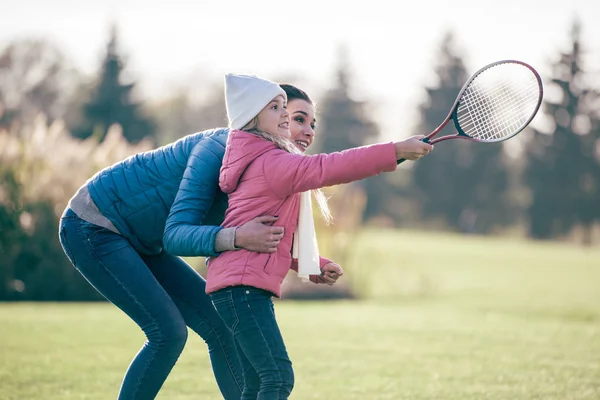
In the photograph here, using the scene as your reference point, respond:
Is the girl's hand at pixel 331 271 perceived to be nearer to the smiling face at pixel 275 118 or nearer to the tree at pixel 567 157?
the smiling face at pixel 275 118

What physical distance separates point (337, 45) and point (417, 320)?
48423 mm

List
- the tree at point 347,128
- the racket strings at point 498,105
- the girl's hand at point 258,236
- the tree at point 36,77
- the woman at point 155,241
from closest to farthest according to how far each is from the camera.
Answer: the girl's hand at point 258,236, the woman at point 155,241, the racket strings at point 498,105, the tree at point 36,77, the tree at point 347,128

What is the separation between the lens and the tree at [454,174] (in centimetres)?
5353

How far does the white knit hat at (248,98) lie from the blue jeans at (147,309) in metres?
0.92

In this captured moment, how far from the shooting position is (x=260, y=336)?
12.6 ft

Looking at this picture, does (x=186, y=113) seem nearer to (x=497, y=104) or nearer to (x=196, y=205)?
(x=497, y=104)

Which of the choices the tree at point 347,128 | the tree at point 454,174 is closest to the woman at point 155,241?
the tree at point 454,174

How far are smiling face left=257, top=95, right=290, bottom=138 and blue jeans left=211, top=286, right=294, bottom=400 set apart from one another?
2.58 feet

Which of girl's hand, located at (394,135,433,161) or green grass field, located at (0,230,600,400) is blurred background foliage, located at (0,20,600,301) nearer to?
green grass field, located at (0,230,600,400)

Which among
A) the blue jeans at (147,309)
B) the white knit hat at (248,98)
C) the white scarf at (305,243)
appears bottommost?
the blue jeans at (147,309)

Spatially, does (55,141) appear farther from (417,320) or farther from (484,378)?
(484,378)

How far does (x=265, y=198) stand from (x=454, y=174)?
51.2 m

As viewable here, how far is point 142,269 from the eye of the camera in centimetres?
438

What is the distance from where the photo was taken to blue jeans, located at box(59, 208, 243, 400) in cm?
431
